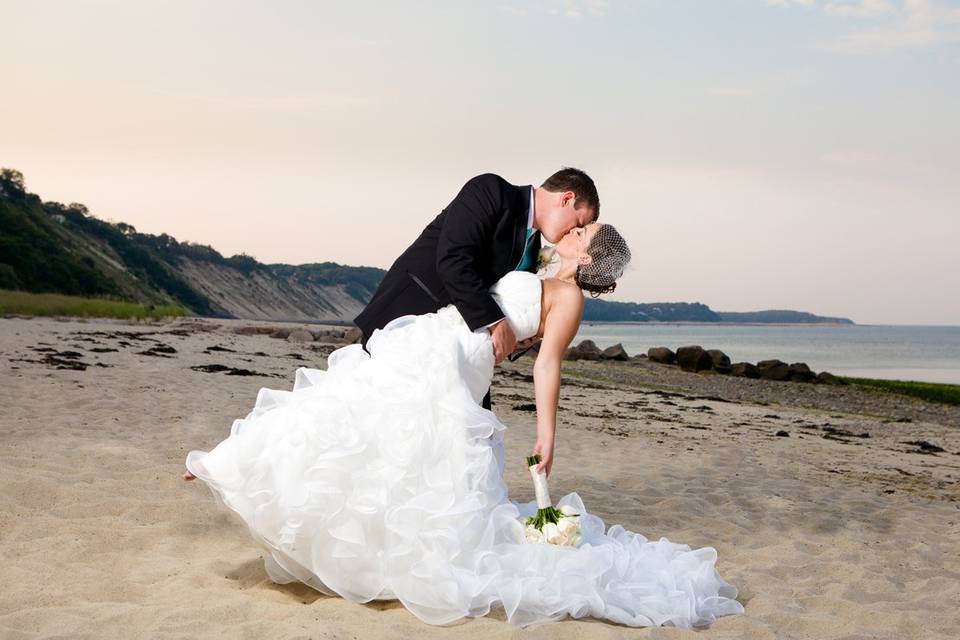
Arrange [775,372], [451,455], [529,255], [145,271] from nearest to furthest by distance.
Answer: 1. [451,455]
2. [529,255]
3. [775,372]
4. [145,271]

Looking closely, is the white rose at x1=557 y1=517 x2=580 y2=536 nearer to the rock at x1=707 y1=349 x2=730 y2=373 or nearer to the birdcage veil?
the birdcage veil

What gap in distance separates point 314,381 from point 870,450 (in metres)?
11.0

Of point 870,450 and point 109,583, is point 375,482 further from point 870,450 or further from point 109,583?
point 870,450

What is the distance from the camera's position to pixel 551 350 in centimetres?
427

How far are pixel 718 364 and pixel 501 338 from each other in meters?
28.2

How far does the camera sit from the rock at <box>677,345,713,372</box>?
3141 centimetres

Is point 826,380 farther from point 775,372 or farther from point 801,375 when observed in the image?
point 775,372

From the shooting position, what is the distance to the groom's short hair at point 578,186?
14.6 ft

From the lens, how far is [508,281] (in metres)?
4.45

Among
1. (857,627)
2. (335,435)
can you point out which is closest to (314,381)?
(335,435)

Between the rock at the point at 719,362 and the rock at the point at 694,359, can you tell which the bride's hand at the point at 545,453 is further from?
the rock at the point at 694,359

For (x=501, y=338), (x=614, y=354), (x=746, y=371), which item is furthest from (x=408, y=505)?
(x=614, y=354)

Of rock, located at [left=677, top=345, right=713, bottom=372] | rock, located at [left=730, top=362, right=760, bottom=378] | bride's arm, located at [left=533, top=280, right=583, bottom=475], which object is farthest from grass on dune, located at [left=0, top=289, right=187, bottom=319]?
bride's arm, located at [left=533, top=280, right=583, bottom=475]

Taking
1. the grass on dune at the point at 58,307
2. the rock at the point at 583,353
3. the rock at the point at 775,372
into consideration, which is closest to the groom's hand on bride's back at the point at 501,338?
the grass on dune at the point at 58,307
